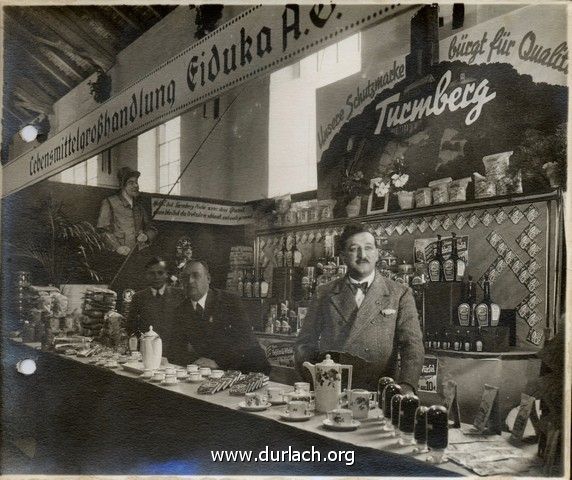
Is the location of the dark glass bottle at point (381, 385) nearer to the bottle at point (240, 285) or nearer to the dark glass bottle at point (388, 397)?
the dark glass bottle at point (388, 397)

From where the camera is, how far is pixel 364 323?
153 inches

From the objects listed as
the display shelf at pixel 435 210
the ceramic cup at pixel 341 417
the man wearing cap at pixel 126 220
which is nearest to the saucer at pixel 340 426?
the ceramic cup at pixel 341 417

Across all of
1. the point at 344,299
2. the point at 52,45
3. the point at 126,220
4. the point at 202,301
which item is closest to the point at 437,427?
the point at 344,299

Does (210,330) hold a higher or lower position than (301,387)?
higher

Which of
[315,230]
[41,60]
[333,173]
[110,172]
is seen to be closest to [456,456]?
[315,230]

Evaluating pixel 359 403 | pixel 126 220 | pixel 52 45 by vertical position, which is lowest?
pixel 359 403

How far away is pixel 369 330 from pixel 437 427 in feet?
2.42

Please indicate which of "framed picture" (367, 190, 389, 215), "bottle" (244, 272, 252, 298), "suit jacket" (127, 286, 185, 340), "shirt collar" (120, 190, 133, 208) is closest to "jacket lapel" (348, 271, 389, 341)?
"framed picture" (367, 190, 389, 215)

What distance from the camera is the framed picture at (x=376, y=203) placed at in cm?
383

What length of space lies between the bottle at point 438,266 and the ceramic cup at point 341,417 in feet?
3.16

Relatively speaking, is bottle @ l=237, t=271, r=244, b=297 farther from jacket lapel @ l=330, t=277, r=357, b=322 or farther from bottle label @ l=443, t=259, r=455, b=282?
bottle label @ l=443, t=259, r=455, b=282

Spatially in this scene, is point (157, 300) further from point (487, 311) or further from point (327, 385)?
point (487, 311)

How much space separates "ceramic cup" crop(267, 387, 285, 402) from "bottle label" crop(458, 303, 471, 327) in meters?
1.14

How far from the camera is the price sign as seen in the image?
3.68 metres
